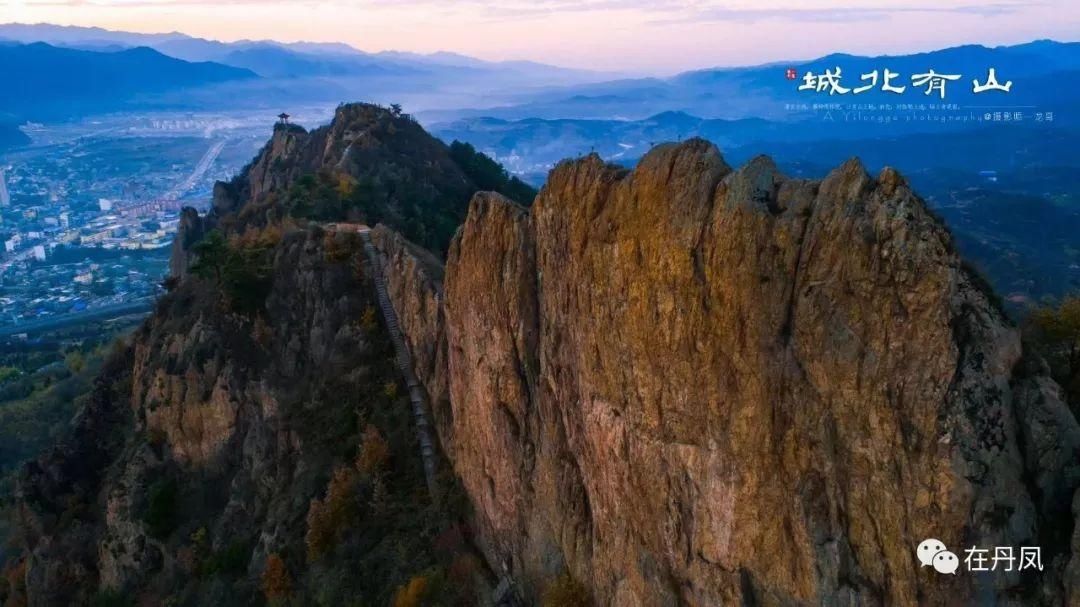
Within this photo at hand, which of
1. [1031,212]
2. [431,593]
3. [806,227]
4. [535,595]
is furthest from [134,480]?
[1031,212]

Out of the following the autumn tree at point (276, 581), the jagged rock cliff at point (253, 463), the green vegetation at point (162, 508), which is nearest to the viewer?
the jagged rock cliff at point (253, 463)

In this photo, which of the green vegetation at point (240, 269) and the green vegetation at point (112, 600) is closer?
the green vegetation at point (112, 600)

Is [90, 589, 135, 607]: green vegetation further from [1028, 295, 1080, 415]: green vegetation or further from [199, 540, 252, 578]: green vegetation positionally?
[1028, 295, 1080, 415]: green vegetation

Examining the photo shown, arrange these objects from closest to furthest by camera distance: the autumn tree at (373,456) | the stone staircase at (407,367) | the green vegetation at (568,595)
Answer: the green vegetation at (568,595) → the stone staircase at (407,367) → the autumn tree at (373,456)

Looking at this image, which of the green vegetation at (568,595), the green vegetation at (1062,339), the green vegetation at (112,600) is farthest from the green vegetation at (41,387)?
the green vegetation at (1062,339)

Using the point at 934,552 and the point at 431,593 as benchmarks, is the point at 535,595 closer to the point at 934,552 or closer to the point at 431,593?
the point at 431,593

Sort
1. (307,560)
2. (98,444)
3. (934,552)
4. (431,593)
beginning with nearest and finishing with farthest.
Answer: (934,552) < (431,593) < (307,560) < (98,444)

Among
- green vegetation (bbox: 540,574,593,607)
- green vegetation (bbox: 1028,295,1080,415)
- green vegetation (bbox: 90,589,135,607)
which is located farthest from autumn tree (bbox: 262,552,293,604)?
green vegetation (bbox: 1028,295,1080,415)

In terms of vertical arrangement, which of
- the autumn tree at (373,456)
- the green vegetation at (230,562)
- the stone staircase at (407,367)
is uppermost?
the stone staircase at (407,367)

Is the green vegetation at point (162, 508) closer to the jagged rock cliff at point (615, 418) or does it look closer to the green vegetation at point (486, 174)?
the jagged rock cliff at point (615, 418)
